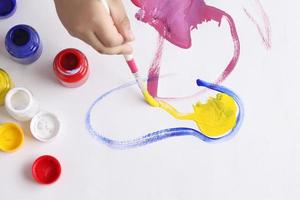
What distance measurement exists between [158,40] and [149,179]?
0.91 ft

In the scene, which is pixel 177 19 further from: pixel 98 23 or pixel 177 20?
pixel 98 23

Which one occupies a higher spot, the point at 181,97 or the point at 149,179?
the point at 181,97

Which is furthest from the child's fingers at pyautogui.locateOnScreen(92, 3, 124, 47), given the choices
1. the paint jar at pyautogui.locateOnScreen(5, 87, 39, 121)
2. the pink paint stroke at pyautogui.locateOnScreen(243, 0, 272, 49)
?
the pink paint stroke at pyautogui.locateOnScreen(243, 0, 272, 49)

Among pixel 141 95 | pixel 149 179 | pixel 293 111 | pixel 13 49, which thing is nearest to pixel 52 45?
pixel 13 49

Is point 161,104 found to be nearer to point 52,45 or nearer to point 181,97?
point 181,97

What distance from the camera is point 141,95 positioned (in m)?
0.96

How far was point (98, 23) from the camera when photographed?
77 centimetres

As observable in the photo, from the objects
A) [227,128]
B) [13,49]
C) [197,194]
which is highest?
[13,49]

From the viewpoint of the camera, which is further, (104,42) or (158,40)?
(158,40)

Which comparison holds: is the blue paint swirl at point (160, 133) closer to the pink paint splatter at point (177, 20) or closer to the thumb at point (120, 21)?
the pink paint splatter at point (177, 20)

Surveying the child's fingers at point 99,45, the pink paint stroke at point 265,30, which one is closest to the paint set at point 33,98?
the child's fingers at point 99,45

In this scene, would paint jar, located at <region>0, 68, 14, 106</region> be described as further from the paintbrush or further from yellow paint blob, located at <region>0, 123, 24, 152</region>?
the paintbrush

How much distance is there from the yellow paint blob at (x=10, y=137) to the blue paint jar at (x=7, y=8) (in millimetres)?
213

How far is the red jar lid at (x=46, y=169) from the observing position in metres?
0.90
